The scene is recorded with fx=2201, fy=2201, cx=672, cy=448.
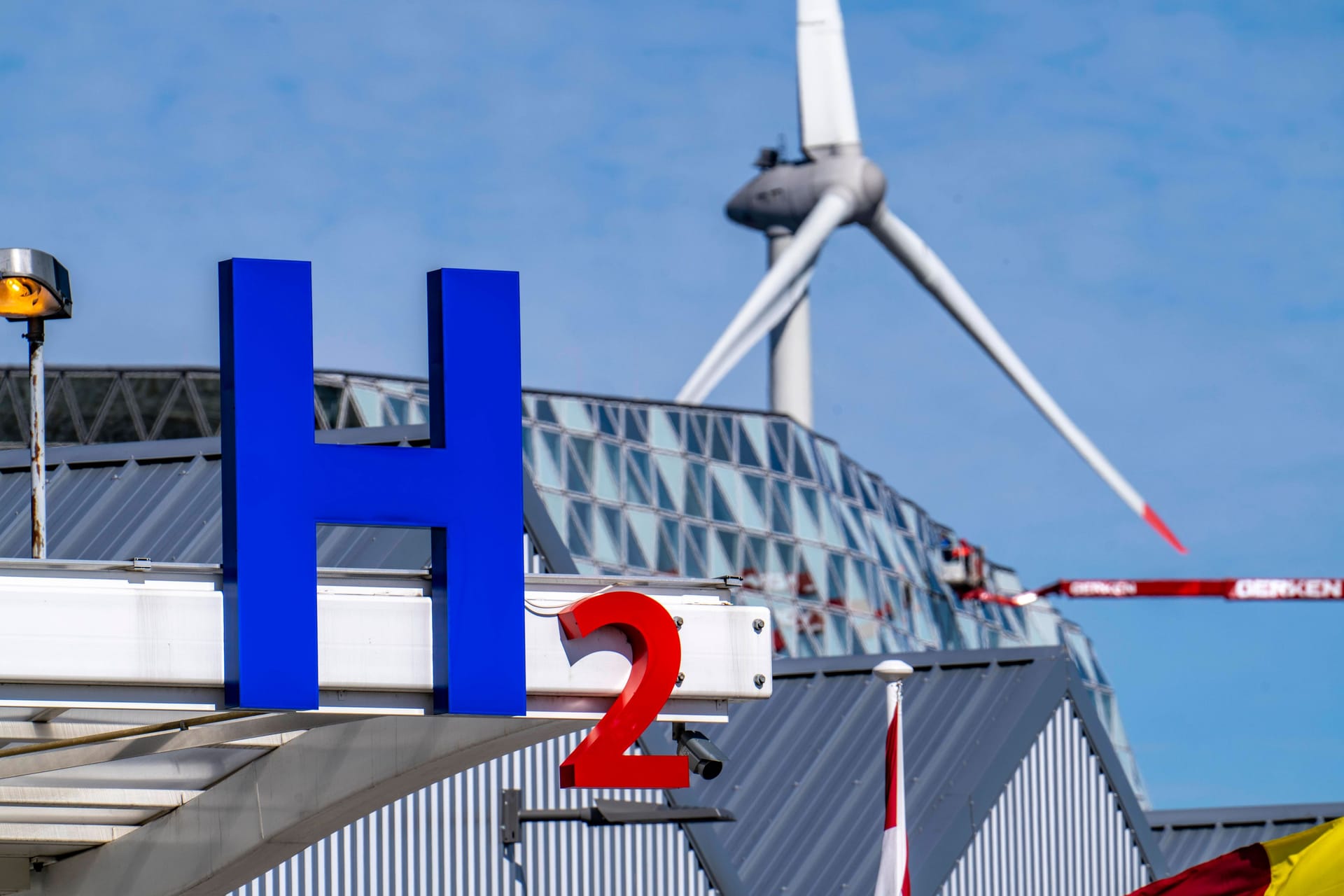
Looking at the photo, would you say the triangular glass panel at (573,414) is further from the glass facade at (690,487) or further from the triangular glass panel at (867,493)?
the triangular glass panel at (867,493)

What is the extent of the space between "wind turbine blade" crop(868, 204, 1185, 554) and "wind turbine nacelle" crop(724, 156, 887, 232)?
4.31 feet

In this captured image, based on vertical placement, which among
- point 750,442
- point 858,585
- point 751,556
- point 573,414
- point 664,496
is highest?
point 750,442

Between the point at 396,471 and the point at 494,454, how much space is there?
2.33 ft

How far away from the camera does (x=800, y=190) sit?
9681cm

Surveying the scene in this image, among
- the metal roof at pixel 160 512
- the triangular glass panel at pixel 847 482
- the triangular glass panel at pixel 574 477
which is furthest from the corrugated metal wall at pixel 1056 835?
the triangular glass panel at pixel 847 482

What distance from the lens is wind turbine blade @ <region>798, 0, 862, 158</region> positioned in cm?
8594

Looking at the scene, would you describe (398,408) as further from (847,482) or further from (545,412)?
(847,482)

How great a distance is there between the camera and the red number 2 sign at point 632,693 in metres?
14.2

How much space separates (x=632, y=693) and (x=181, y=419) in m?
65.1

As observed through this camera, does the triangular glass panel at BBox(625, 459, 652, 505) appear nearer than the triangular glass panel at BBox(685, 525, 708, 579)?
Yes

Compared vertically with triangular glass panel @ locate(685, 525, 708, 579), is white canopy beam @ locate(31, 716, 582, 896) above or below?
below

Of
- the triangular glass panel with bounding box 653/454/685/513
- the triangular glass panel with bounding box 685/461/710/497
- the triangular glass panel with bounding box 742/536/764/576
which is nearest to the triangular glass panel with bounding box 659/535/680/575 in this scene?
the triangular glass panel with bounding box 653/454/685/513

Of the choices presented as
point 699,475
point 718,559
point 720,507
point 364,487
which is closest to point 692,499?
point 699,475

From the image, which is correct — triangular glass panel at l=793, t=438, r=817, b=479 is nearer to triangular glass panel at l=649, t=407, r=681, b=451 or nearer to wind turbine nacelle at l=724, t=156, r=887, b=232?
triangular glass panel at l=649, t=407, r=681, b=451
